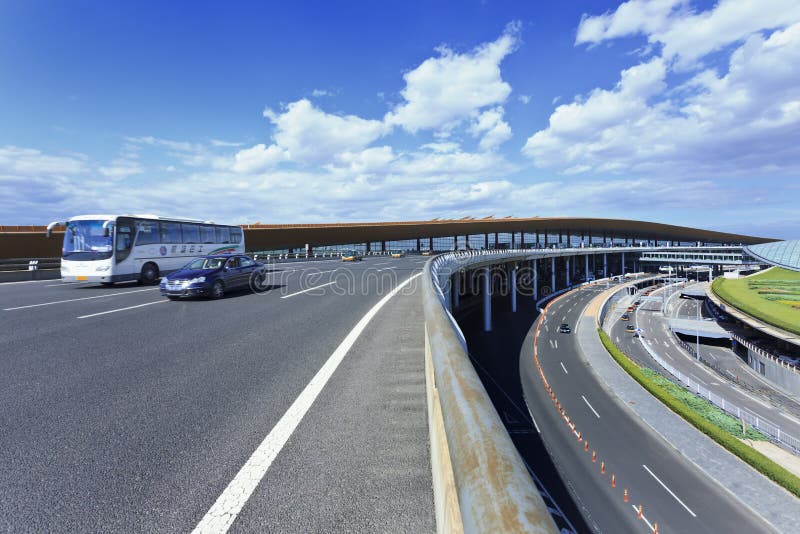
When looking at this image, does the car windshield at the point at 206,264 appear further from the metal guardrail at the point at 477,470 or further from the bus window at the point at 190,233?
the metal guardrail at the point at 477,470

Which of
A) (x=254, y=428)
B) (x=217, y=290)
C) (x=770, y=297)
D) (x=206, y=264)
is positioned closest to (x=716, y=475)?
(x=254, y=428)

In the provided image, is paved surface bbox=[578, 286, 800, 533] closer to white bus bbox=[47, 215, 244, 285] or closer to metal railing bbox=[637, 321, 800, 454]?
metal railing bbox=[637, 321, 800, 454]

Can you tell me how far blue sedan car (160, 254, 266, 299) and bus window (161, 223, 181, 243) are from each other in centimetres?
649

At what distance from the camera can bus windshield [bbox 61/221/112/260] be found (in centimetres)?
1412

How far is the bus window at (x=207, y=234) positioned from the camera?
19.4m

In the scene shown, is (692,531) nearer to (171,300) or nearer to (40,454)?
(40,454)

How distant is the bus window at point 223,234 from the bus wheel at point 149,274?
5000 millimetres

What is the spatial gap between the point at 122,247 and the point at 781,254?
9688cm

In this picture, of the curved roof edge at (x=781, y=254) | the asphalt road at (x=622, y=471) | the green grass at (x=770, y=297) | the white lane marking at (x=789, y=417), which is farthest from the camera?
the curved roof edge at (x=781, y=254)

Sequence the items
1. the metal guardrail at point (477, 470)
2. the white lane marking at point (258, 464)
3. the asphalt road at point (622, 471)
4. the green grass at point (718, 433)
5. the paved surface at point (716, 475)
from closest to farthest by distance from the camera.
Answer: the metal guardrail at point (477, 470), the white lane marking at point (258, 464), the asphalt road at point (622, 471), the paved surface at point (716, 475), the green grass at point (718, 433)

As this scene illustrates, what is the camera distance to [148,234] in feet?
52.4

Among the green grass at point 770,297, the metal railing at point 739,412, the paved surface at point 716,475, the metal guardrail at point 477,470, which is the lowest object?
the metal railing at point 739,412

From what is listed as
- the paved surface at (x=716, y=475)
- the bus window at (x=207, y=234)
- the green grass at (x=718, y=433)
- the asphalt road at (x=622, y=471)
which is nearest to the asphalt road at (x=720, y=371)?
the green grass at (x=718, y=433)

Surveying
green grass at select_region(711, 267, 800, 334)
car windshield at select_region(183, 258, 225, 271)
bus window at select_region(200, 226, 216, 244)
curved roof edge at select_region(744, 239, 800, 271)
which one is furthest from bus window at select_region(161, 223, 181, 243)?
curved roof edge at select_region(744, 239, 800, 271)
